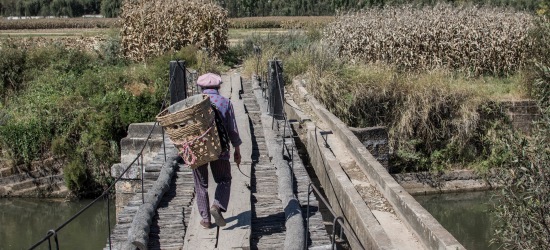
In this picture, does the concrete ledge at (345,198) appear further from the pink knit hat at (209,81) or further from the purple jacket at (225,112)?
the pink knit hat at (209,81)

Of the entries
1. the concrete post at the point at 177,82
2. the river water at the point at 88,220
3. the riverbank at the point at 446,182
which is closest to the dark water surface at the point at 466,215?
the river water at the point at 88,220

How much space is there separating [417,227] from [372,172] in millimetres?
2247

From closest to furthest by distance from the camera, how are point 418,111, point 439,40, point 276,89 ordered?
point 276,89 < point 418,111 < point 439,40

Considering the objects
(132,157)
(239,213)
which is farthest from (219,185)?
(132,157)

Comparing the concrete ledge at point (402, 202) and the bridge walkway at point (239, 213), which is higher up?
the bridge walkway at point (239, 213)

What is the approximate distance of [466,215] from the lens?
15.1m

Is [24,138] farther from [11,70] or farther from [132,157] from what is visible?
[132,157]

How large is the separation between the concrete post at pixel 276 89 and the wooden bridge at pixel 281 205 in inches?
9.0

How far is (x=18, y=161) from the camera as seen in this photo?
56.4 feet

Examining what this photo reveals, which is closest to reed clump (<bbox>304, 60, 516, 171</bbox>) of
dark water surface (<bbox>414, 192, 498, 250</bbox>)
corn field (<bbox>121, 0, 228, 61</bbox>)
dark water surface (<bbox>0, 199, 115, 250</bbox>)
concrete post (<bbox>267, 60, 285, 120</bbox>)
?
dark water surface (<bbox>414, 192, 498, 250</bbox>)

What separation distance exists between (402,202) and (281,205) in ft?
5.26

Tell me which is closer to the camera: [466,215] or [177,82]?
[177,82]

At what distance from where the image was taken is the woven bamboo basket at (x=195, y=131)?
6.27 metres

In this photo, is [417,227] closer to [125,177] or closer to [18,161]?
[125,177]
